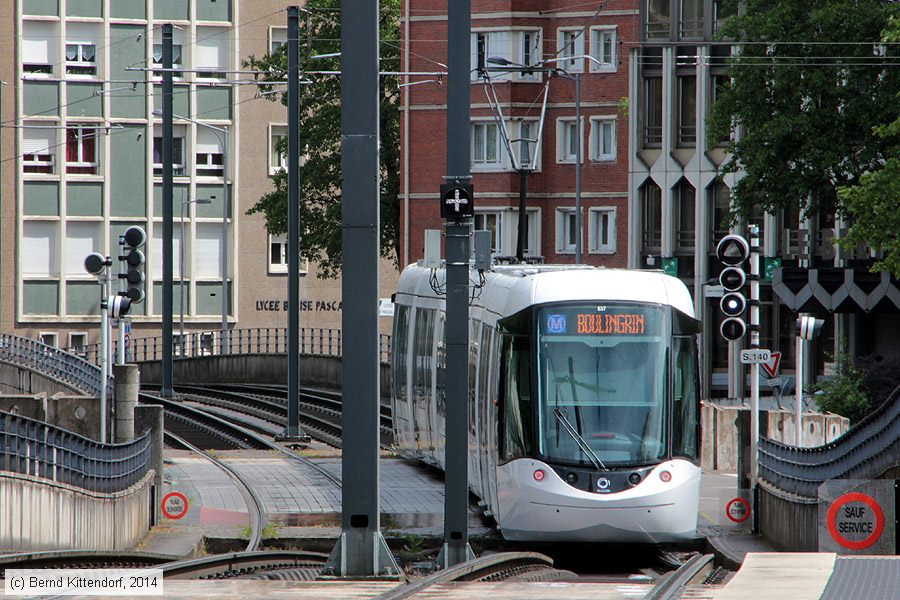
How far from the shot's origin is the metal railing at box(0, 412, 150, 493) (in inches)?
651

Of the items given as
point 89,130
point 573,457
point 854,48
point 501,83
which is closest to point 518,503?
point 573,457

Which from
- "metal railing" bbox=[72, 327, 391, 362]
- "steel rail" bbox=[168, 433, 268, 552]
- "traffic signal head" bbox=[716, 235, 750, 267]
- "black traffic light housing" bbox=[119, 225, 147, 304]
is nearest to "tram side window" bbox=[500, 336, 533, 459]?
"steel rail" bbox=[168, 433, 268, 552]

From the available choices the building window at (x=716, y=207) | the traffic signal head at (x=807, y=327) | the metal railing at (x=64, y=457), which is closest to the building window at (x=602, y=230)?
the building window at (x=716, y=207)

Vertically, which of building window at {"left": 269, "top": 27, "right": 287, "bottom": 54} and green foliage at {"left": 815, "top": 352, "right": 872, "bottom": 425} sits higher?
building window at {"left": 269, "top": 27, "right": 287, "bottom": 54}

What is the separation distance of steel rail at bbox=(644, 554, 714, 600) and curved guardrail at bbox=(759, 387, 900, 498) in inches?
113

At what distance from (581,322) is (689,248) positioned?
38.9m

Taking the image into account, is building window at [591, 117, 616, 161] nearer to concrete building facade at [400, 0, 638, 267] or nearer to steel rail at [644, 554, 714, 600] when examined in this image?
concrete building facade at [400, 0, 638, 267]

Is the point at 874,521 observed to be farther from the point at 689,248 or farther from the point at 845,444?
the point at 689,248

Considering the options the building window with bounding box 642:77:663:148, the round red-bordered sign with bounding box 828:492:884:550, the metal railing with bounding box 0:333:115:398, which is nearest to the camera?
the round red-bordered sign with bounding box 828:492:884:550

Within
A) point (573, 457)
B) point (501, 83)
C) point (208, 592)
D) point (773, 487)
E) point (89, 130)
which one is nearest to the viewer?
point (208, 592)

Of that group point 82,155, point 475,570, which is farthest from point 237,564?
point 82,155

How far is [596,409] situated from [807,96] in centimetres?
2783

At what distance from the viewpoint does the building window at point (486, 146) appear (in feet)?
202

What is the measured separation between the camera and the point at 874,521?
18.5m
